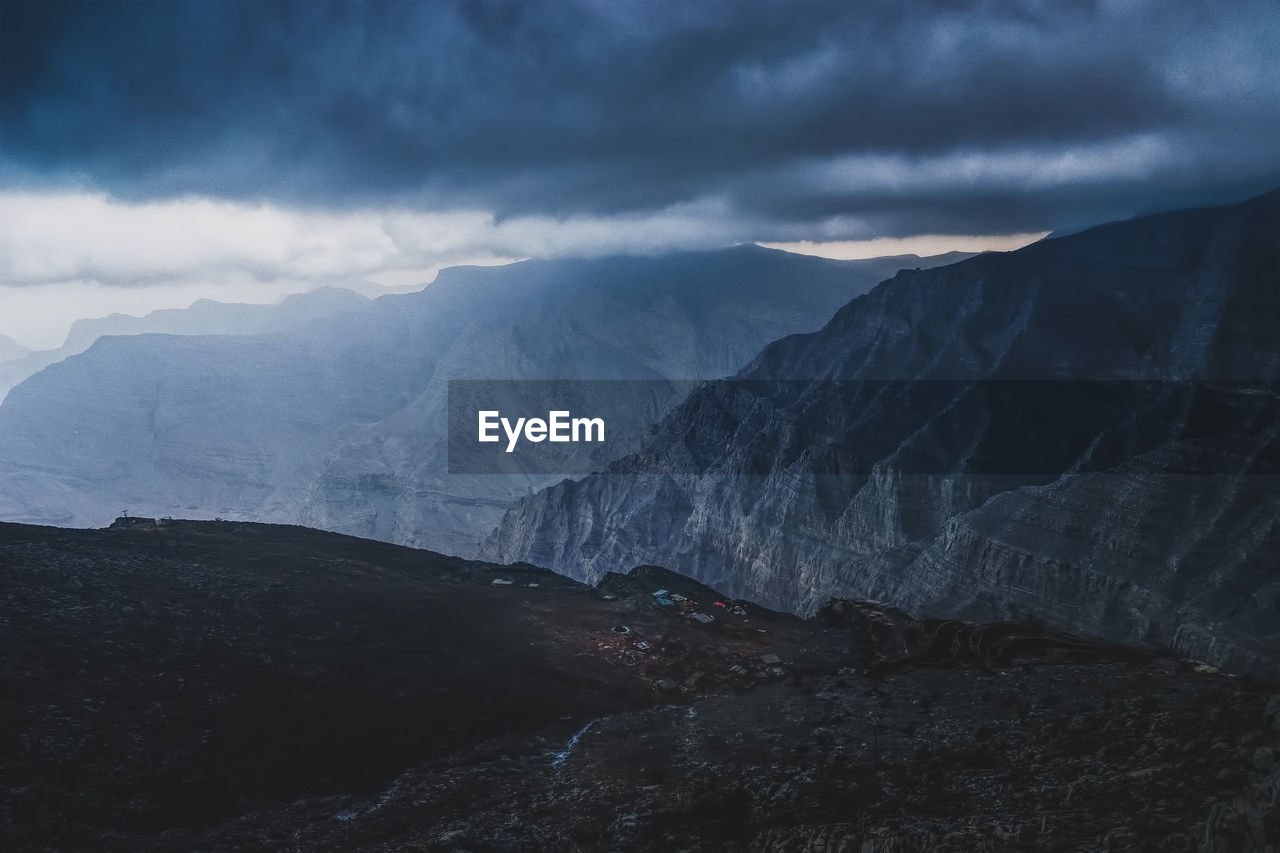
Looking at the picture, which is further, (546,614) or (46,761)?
(546,614)

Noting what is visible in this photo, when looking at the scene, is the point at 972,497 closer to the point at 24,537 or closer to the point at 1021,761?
the point at 1021,761

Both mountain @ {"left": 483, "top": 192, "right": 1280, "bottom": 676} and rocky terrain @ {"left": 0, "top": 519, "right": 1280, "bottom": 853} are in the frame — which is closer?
rocky terrain @ {"left": 0, "top": 519, "right": 1280, "bottom": 853}

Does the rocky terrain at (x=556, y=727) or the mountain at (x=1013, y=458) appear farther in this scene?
the mountain at (x=1013, y=458)

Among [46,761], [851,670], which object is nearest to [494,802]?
[46,761]
